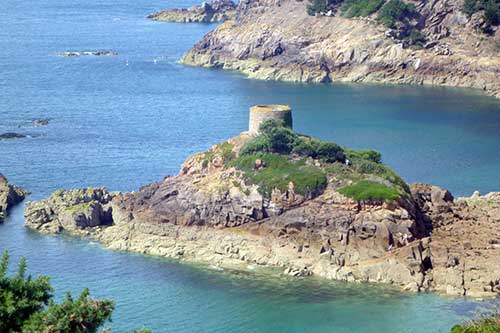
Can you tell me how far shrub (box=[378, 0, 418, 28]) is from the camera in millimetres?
118062

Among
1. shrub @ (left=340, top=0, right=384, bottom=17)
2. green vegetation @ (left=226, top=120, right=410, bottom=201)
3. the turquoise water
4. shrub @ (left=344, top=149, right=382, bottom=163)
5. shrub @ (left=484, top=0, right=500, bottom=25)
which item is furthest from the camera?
shrub @ (left=340, top=0, right=384, bottom=17)

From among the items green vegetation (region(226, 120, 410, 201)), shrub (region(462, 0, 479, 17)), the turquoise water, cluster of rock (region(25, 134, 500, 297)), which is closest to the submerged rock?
the turquoise water

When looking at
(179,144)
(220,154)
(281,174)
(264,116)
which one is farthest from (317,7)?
(281,174)

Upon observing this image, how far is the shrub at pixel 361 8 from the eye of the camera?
121188 mm

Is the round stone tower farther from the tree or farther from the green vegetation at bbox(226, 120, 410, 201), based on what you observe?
the tree

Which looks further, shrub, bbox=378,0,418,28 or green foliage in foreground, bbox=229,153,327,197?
shrub, bbox=378,0,418,28

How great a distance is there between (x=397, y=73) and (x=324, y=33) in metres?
10.4

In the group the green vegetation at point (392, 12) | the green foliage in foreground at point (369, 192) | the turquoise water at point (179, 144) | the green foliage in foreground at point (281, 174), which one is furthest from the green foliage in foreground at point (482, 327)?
the green vegetation at point (392, 12)

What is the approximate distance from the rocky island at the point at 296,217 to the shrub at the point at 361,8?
5855cm

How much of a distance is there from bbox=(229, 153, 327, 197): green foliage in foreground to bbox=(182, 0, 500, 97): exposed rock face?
50402 mm

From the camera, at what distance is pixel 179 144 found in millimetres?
84250

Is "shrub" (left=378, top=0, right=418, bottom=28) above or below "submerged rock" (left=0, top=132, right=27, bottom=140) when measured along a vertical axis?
above

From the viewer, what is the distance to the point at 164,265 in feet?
187

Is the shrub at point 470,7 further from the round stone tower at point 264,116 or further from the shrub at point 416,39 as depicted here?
the round stone tower at point 264,116
